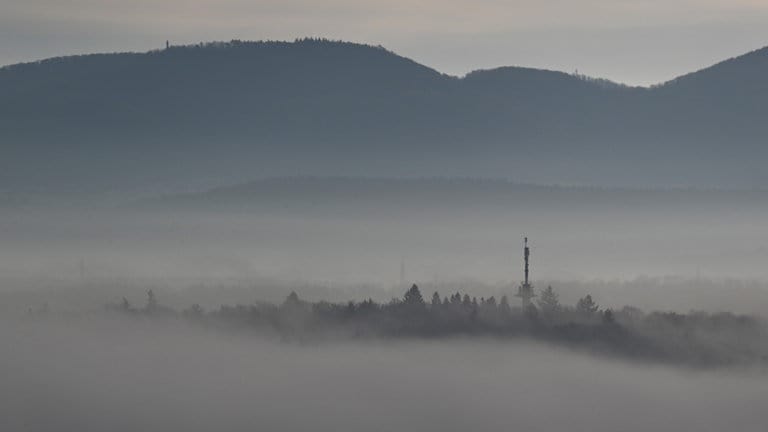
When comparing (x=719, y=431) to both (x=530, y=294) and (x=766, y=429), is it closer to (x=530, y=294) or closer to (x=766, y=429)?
(x=766, y=429)

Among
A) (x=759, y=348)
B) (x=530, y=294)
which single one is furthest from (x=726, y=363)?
(x=530, y=294)

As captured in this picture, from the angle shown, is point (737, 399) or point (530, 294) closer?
point (530, 294)

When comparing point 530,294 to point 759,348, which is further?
point 759,348

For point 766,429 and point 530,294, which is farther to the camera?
point 766,429

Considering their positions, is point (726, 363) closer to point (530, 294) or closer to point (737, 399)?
point (737, 399)

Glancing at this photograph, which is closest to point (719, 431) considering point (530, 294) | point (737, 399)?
point (737, 399)

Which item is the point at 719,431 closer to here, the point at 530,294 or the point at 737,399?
the point at 737,399

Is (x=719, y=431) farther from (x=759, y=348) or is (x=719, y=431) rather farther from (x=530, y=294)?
(x=530, y=294)
